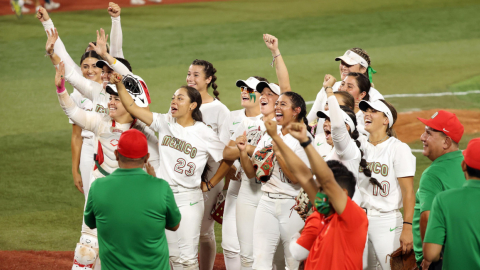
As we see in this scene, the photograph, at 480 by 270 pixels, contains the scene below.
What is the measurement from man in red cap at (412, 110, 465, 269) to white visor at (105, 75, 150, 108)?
232 centimetres

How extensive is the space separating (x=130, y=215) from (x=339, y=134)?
4.89 feet

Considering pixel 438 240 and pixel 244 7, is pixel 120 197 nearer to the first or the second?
pixel 438 240

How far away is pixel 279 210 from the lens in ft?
14.4

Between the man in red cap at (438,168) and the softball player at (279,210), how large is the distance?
99 cm

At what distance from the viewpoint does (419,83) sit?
42.1ft

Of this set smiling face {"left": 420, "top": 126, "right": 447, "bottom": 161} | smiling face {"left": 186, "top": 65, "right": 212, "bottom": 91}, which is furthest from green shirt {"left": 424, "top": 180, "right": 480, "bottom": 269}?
smiling face {"left": 186, "top": 65, "right": 212, "bottom": 91}

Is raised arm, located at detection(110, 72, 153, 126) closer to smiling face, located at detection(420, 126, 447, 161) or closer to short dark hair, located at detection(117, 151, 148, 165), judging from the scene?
short dark hair, located at detection(117, 151, 148, 165)

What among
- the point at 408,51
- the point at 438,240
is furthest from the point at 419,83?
the point at 438,240

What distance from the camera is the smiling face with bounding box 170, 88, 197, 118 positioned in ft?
15.6

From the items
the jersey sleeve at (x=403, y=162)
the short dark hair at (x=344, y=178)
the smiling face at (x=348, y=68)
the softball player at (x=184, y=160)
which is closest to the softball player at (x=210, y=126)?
the softball player at (x=184, y=160)

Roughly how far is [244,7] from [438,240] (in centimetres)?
1640

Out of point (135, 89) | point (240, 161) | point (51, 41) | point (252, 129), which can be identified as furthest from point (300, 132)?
point (51, 41)

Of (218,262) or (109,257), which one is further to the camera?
(218,262)

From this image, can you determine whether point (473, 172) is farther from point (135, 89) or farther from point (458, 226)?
point (135, 89)
